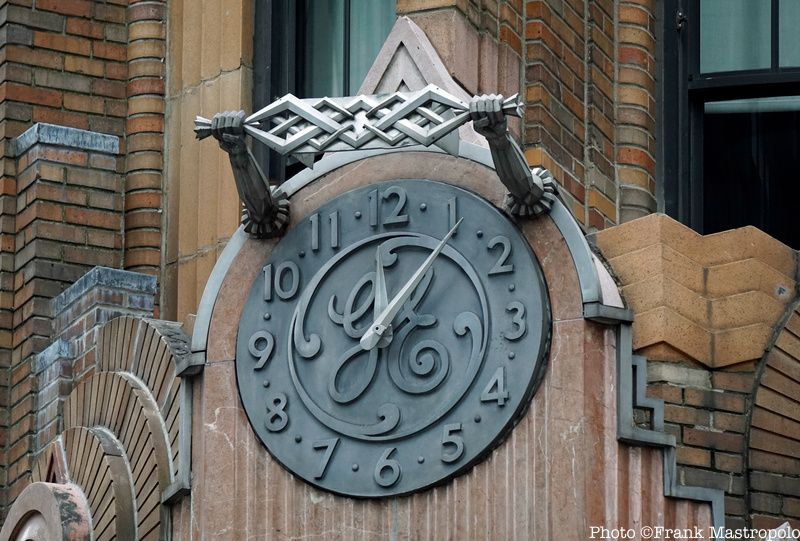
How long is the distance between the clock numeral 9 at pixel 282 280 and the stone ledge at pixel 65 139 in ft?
9.81

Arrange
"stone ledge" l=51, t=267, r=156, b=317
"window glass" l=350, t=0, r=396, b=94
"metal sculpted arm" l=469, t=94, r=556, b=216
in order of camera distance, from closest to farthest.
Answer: "metal sculpted arm" l=469, t=94, r=556, b=216, "stone ledge" l=51, t=267, r=156, b=317, "window glass" l=350, t=0, r=396, b=94

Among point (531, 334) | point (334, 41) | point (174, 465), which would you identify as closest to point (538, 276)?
point (531, 334)

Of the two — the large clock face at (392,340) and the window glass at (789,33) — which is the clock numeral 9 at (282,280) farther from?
the window glass at (789,33)

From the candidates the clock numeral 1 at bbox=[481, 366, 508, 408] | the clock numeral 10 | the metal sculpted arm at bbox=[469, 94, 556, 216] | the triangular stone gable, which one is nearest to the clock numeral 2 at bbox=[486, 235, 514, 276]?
the metal sculpted arm at bbox=[469, 94, 556, 216]

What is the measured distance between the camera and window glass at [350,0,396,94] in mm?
15211

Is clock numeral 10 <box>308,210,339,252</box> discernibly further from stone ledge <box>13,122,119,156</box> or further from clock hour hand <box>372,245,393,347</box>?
stone ledge <box>13,122,119,156</box>

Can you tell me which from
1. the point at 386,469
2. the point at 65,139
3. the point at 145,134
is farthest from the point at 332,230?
the point at 145,134

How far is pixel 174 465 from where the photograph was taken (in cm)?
1357

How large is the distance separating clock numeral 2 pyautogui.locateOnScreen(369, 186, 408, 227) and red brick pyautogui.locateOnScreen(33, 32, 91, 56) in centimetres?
380

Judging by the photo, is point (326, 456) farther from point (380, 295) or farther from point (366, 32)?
point (366, 32)

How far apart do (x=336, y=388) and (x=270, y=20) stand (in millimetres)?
3561

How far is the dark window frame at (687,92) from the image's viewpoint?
49.1ft

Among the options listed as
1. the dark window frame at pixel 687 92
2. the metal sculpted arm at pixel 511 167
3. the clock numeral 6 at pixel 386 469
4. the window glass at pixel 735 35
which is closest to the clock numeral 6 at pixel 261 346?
the clock numeral 6 at pixel 386 469

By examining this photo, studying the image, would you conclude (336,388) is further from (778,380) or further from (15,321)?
(15,321)
